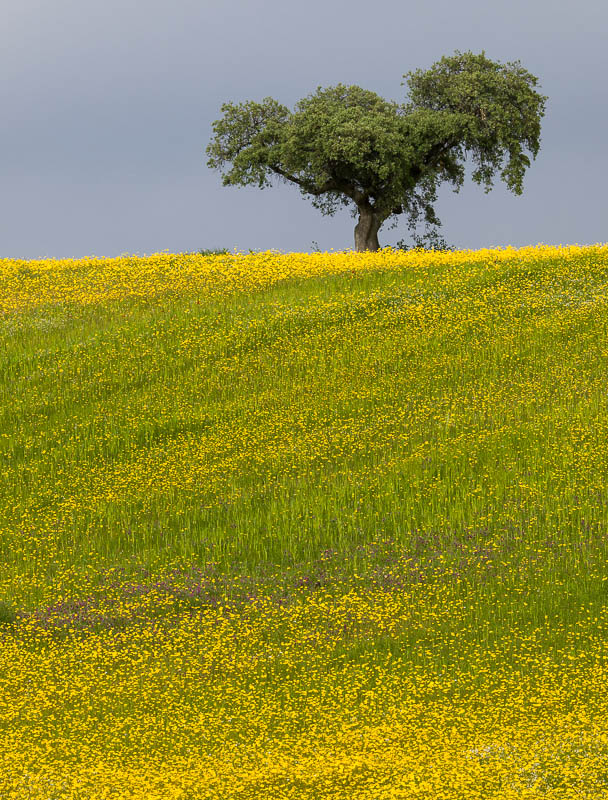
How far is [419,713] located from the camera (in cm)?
1162

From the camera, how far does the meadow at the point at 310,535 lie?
35.6 ft

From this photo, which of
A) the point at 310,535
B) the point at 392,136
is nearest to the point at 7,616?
the point at 310,535

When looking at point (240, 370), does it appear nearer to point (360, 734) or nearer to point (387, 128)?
point (360, 734)

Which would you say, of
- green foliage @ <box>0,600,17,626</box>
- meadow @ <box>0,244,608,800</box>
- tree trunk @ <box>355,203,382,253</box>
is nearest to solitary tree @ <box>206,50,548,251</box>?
tree trunk @ <box>355,203,382,253</box>

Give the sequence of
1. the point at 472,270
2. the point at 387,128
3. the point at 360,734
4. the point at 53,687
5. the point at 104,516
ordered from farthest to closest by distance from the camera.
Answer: the point at 387,128
the point at 472,270
the point at 104,516
the point at 53,687
the point at 360,734

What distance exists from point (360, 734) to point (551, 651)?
3813 mm

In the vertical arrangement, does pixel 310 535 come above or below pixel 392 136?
below

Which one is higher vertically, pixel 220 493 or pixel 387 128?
pixel 387 128

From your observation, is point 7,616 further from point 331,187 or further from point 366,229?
point 366,229

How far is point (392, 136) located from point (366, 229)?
6.12 metres

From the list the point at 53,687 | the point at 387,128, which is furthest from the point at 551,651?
the point at 387,128

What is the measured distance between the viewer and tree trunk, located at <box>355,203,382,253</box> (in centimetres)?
5388

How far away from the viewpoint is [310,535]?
18672 millimetres

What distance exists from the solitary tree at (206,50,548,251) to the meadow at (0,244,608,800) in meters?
16.8
